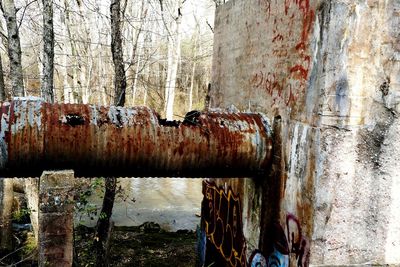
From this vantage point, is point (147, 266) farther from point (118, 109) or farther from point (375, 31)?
point (375, 31)

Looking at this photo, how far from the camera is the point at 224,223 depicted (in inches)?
228

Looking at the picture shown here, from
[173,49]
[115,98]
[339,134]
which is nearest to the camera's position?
[339,134]

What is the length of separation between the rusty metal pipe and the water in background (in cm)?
641

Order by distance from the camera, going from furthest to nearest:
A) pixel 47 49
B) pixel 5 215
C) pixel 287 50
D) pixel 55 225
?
pixel 5 215, pixel 47 49, pixel 287 50, pixel 55 225

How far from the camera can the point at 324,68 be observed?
3088mm

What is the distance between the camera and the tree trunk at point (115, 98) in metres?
7.22

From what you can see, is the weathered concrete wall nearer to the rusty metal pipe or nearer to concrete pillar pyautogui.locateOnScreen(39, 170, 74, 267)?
the rusty metal pipe

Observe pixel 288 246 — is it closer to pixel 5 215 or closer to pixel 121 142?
pixel 121 142

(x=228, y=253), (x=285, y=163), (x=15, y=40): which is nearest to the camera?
(x=285, y=163)

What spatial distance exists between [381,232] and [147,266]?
233 inches

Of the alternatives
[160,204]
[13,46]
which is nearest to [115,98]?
[13,46]

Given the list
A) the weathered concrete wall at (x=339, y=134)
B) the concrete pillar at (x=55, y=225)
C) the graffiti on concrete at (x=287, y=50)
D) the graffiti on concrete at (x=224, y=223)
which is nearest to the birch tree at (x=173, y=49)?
the graffiti on concrete at (x=224, y=223)

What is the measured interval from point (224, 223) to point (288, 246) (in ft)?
7.40

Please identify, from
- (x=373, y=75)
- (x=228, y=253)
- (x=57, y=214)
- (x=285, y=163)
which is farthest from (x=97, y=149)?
(x=228, y=253)
